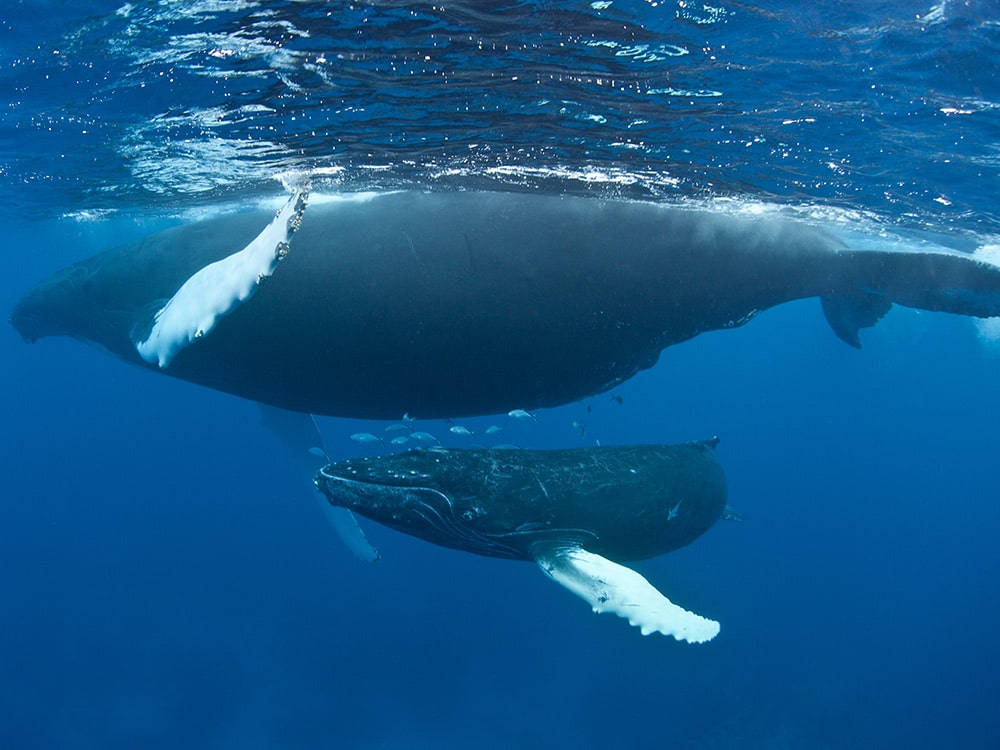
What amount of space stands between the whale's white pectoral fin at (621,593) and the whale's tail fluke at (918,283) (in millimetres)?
4650

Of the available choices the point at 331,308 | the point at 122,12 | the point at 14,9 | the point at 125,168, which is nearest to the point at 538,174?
the point at 331,308

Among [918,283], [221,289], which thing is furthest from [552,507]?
[918,283]

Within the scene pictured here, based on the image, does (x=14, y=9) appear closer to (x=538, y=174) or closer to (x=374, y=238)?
(x=374, y=238)

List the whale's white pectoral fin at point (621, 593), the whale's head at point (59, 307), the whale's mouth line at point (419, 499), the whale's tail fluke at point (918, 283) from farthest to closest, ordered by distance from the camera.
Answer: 1. the whale's head at point (59, 307)
2. the whale's tail fluke at point (918, 283)
3. the whale's mouth line at point (419, 499)
4. the whale's white pectoral fin at point (621, 593)

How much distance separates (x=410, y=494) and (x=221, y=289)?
2.52 metres

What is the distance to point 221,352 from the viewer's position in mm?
7684

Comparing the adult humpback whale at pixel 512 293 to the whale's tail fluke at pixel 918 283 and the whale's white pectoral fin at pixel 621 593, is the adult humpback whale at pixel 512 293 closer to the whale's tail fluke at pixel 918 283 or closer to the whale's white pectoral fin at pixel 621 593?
the whale's tail fluke at pixel 918 283

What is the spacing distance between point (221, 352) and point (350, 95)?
4204 mm

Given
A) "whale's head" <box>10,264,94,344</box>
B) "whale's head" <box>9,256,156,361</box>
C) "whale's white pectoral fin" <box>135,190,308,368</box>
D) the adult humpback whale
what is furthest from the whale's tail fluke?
"whale's head" <box>10,264,94,344</box>

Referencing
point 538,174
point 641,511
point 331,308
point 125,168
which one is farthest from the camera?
point 125,168

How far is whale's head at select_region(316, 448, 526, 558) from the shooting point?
212 inches

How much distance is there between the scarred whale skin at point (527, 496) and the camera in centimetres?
544

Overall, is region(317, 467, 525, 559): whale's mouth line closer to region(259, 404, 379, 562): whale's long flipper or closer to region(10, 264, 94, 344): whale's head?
region(259, 404, 379, 562): whale's long flipper

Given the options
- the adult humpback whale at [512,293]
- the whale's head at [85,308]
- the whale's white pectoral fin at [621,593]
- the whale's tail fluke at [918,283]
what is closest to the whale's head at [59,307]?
the whale's head at [85,308]
